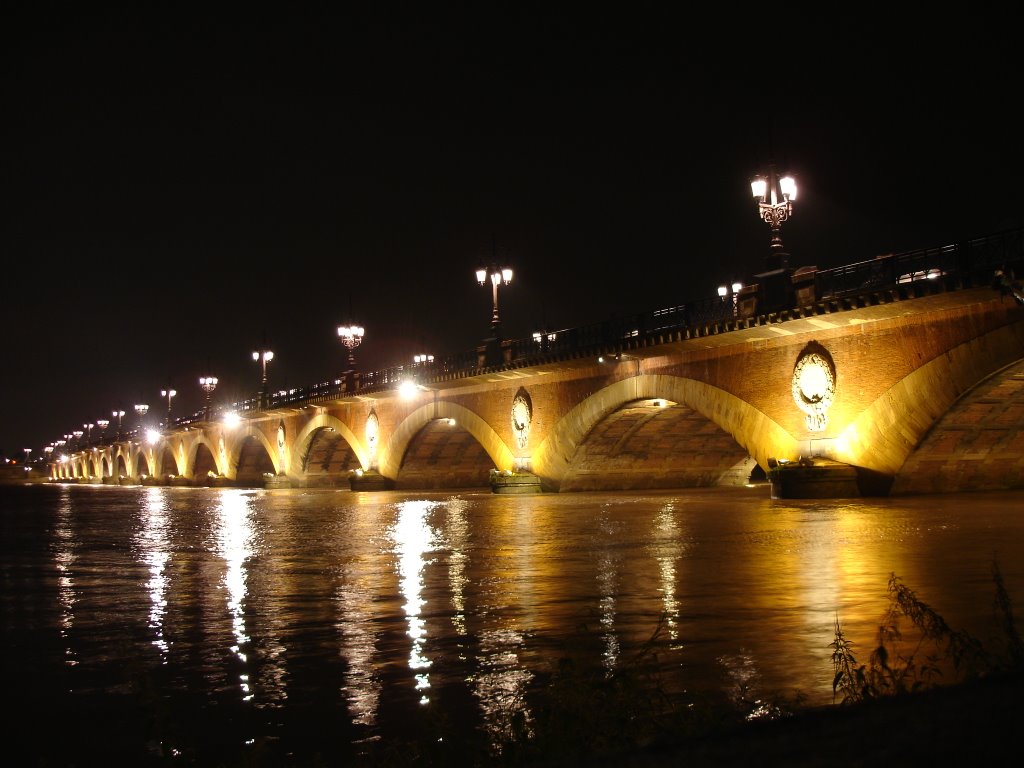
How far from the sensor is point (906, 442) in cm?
1853

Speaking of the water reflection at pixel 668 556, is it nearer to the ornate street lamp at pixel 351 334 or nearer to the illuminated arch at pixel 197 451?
the ornate street lamp at pixel 351 334

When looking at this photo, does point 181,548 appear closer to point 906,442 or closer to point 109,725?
point 109,725

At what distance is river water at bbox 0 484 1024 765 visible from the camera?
13.4 feet

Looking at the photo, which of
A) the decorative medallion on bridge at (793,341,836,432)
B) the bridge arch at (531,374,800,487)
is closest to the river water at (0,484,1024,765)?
the decorative medallion on bridge at (793,341,836,432)

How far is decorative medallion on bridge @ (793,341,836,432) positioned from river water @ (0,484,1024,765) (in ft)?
21.6

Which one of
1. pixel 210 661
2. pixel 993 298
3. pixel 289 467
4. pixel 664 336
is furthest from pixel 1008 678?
pixel 289 467

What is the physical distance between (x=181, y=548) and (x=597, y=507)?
9611mm

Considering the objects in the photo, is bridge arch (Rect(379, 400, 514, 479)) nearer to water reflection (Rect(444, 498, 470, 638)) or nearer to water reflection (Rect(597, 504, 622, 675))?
water reflection (Rect(444, 498, 470, 638))

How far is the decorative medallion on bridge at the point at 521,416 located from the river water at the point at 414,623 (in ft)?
55.6

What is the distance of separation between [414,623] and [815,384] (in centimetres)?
1566

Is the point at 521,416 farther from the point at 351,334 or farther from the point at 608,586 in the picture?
the point at 608,586

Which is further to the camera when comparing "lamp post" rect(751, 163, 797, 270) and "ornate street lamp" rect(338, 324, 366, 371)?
"ornate street lamp" rect(338, 324, 366, 371)

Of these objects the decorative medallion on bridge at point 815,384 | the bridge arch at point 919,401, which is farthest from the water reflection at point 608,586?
the decorative medallion on bridge at point 815,384

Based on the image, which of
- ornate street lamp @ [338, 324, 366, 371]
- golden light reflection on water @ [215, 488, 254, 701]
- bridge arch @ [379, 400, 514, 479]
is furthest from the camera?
ornate street lamp @ [338, 324, 366, 371]
